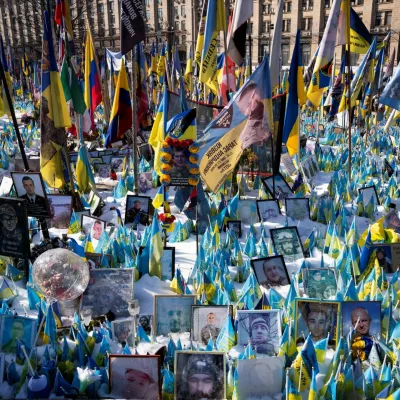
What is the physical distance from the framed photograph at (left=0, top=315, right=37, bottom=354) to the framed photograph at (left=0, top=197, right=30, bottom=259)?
127 cm

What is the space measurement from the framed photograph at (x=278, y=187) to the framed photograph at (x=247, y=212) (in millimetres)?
850

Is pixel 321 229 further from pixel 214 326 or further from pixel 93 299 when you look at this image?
pixel 93 299

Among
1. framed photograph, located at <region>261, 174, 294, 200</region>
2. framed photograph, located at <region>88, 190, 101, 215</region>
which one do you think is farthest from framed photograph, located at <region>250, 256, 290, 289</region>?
framed photograph, located at <region>88, 190, 101, 215</region>

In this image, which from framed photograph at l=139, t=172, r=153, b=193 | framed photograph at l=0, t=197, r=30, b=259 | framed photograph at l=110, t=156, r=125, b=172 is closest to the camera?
framed photograph at l=0, t=197, r=30, b=259

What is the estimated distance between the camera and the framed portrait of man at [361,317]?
469cm

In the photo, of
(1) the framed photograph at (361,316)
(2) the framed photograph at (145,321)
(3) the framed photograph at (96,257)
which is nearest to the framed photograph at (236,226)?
(3) the framed photograph at (96,257)

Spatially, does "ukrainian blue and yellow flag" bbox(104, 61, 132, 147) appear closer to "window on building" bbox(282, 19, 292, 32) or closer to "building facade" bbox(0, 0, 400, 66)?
"building facade" bbox(0, 0, 400, 66)

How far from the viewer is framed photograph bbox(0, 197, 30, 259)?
5.56m

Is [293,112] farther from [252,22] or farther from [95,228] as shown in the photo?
[252,22]

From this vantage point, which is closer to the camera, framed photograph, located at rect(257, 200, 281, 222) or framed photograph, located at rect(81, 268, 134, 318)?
framed photograph, located at rect(81, 268, 134, 318)

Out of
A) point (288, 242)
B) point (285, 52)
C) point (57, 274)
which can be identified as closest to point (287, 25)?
point (285, 52)

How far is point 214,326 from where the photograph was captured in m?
4.88

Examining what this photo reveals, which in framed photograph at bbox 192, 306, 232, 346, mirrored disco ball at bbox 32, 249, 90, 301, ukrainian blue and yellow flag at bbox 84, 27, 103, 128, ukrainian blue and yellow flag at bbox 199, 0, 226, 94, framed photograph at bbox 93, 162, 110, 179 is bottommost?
framed photograph at bbox 93, 162, 110, 179

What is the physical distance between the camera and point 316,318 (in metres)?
4.75
